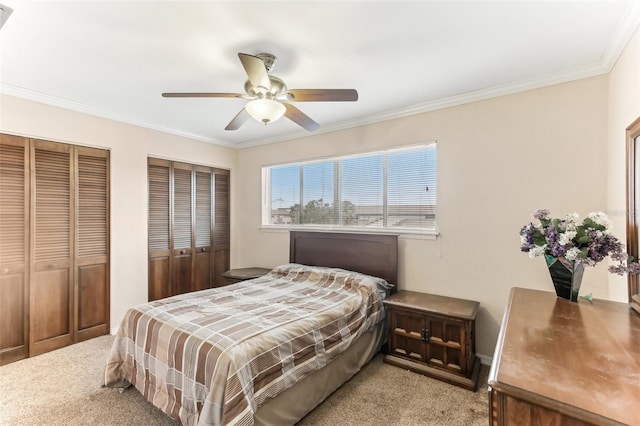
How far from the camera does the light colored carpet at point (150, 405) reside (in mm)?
1996

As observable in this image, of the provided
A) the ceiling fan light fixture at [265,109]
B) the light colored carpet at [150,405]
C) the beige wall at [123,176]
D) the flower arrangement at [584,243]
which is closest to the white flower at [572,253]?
the flower arrangement at [584,243]

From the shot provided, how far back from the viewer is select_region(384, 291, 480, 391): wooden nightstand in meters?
2.40

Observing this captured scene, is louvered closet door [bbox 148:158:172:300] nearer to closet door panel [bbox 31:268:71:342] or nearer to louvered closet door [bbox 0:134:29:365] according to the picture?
closet door panel [bbox 31:268:71:342]

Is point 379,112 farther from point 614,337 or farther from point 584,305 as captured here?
point 614,337

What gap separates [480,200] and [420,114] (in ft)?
3.57

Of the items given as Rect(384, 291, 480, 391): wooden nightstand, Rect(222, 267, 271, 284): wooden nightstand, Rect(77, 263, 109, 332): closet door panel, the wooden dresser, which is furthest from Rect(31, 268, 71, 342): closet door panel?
the wooden dresser

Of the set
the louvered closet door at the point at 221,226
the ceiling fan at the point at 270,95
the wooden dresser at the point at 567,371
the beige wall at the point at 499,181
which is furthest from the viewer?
the louvered closet door at the point at 221,226

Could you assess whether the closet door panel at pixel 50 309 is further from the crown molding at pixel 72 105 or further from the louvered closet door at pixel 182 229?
the crown molding at pixel 72 105

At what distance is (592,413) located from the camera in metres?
0.71

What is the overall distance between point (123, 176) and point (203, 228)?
49.9 inches

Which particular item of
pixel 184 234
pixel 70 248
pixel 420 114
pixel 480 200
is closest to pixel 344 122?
pixel 420 114

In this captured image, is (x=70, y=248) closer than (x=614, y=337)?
No

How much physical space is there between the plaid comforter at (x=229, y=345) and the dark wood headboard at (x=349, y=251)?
18.3 inches

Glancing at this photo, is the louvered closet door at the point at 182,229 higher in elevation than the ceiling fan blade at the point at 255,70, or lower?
lower
